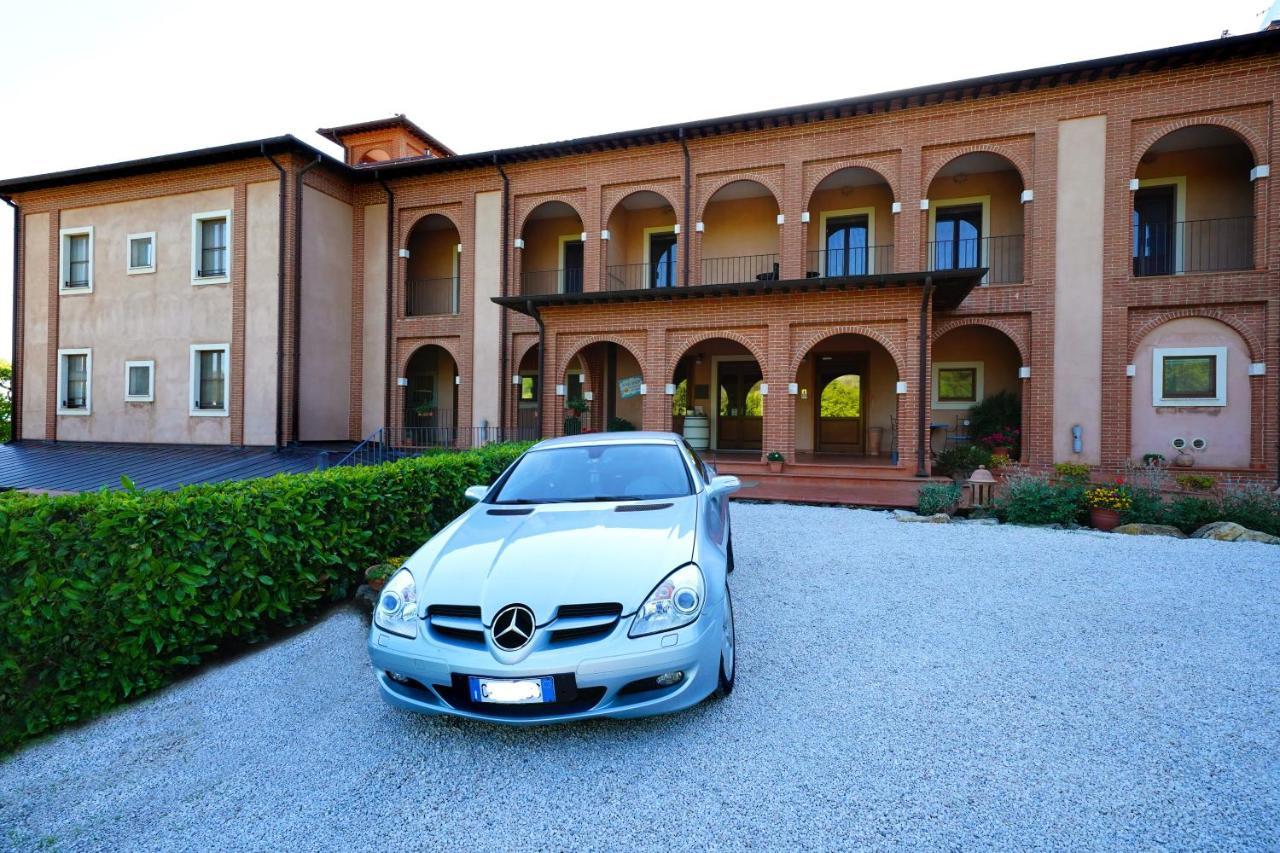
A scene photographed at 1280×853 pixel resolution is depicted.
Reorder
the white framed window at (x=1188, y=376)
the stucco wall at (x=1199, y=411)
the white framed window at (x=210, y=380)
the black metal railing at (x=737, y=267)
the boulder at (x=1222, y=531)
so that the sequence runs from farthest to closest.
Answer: the black metal railing at (x=737, y=267) < the white framed window at (x=210, y=380) < the white framed window at (x=1188, y=376) < the stucco wall at (x=1199, y=411) < the boulder at (x=1222, y=531)

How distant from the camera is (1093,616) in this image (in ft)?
14.4

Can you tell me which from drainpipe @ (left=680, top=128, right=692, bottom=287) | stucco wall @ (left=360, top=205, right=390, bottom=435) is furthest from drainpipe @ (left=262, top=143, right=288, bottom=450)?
drainpipe @ (left=680, top=128, right=692, bottom=287)

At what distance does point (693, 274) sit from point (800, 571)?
10329 mm

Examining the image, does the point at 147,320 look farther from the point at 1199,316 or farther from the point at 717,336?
the point at 1199,316

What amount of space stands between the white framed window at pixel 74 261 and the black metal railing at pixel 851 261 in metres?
20.6

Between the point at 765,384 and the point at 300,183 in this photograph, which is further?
the point at 300,183

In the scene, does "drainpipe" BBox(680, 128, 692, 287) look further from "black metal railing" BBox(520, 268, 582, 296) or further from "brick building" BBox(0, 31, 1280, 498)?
"black metal railing" BBox(520, 268, 582, 296)

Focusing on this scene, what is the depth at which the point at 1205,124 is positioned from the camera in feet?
37.4

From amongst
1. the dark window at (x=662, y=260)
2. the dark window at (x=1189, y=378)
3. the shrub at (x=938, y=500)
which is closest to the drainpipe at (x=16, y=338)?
the dark window at (x=662, y=260)

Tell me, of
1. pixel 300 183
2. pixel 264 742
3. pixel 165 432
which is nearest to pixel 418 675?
pixel 264 742

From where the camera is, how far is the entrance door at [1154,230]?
13031 mm

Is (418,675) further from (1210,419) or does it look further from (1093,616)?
(1210,419)

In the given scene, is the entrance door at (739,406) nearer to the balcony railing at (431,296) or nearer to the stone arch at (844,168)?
the stone arch at (844,168)

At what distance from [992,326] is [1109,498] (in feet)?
19.7
